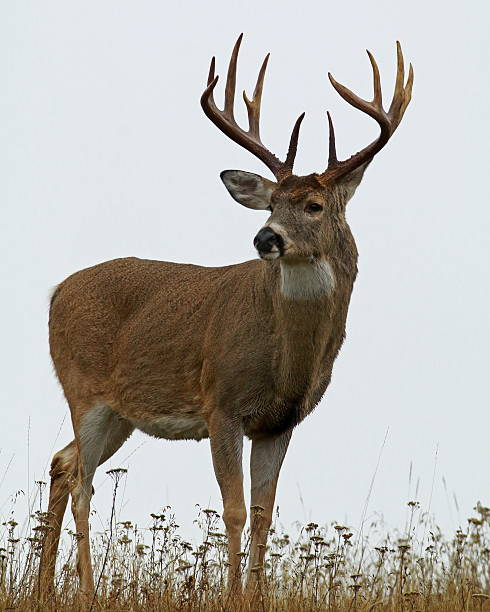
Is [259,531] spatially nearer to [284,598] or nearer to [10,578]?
[284,598]

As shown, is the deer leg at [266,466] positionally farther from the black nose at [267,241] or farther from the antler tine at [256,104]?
the antler tine at [256,104]

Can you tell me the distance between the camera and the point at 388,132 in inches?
324

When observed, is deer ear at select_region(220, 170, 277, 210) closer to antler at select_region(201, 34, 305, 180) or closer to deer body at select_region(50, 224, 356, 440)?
antler at select_region(201, 34, 305, 180)

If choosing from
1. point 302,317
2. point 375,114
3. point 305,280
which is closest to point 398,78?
point 375,114

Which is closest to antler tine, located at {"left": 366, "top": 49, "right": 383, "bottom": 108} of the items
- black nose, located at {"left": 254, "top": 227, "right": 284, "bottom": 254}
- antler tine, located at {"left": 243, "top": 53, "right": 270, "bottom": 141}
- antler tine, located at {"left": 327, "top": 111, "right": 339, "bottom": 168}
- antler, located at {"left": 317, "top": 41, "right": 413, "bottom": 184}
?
antler, located at {"left": 317, "top": 41, "right": 413, "bottom": 184}

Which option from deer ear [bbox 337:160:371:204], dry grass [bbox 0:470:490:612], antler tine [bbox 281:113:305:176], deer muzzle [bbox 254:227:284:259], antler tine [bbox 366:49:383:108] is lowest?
dry grass [bbox 0:470:490:612]

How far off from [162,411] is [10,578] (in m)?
2.51

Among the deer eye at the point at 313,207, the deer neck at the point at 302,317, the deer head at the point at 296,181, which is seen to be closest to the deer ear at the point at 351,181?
the deer head at the point at 296,181

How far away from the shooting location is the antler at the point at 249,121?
844 centimetres

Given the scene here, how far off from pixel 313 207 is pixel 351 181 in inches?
19.1

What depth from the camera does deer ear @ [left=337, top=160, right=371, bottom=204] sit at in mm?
8234

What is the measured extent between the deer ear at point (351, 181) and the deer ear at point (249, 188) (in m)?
0.49

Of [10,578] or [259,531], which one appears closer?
[10,578]

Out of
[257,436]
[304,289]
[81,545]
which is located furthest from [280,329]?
[81,545]
